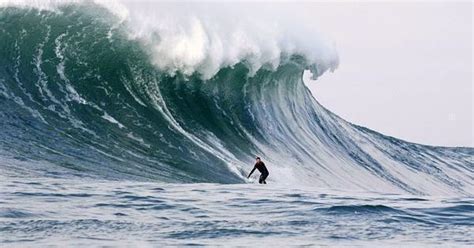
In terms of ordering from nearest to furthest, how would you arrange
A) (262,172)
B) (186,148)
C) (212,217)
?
(212,217) < (262,172) < (186,148)

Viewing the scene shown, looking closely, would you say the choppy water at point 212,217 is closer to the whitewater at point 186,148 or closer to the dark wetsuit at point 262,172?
the whitewater at point 186,148

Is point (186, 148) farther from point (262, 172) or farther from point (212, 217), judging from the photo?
point (212, 217)

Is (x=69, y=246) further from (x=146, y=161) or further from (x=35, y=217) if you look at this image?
(x=146, y=161)

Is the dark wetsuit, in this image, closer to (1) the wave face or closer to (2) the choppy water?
(1) the wave face

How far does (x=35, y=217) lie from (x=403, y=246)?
3.64 metres

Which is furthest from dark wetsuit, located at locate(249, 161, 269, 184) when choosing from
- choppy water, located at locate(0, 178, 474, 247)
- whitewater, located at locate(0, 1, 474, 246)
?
choppy water, located at locate(0, 178, 474, 247)

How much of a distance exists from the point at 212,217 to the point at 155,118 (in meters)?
9.16

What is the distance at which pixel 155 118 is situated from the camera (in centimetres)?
1945

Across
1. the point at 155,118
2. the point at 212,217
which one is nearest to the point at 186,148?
the point at 155,118

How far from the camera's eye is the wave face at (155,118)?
16531 mm

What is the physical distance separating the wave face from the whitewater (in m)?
0.05

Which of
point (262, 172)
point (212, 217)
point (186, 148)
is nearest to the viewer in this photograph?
point (212, 217)

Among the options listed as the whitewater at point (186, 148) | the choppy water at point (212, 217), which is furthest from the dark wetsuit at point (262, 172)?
the choppy water at point (212, 217)

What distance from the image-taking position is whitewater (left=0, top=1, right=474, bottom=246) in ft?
32.7
